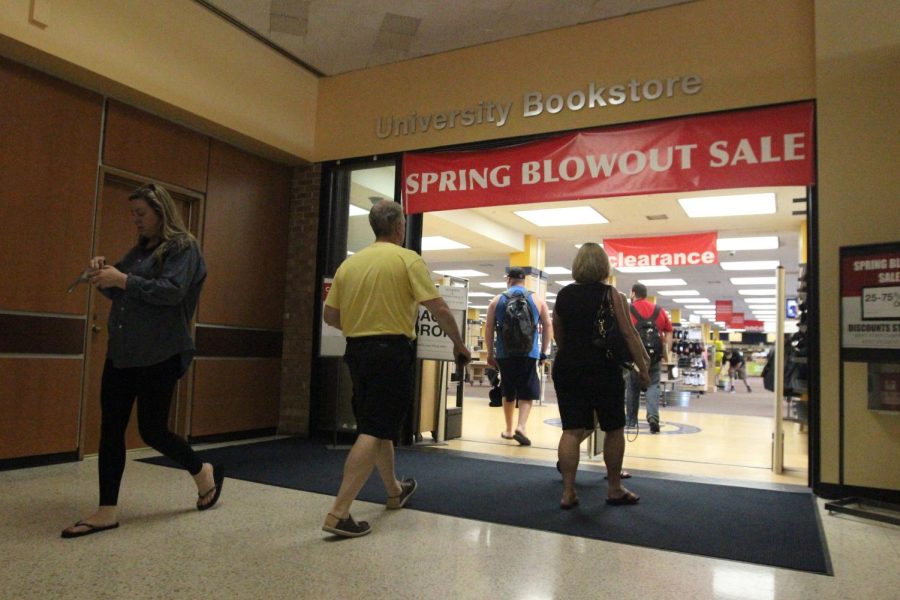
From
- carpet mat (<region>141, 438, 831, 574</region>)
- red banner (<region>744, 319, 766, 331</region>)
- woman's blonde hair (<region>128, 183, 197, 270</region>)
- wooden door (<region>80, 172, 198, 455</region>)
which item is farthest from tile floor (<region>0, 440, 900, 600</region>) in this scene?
red banner (<region>744, 319, 766, 331</region>)

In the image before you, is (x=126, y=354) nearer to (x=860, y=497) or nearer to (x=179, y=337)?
(x=179, y=337)

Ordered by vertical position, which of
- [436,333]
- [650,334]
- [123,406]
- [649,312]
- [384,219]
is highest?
[384,219]

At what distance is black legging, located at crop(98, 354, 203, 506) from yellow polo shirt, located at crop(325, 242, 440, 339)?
31.3 inches

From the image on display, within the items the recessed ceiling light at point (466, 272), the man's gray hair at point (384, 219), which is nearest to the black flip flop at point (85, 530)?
the man's gray hair at point (384, 219)

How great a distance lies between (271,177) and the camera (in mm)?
5863

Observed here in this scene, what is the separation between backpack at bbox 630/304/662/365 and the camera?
686cm

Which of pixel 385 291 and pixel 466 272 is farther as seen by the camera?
pixel 466 272

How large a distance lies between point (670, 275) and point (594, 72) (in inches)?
489

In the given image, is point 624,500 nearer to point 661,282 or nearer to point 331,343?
point 331,343

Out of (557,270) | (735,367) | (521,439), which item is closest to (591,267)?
(521,439)

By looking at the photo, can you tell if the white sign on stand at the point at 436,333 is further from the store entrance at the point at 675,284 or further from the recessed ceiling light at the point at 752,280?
the recessed ceiling light at the point at 752,280

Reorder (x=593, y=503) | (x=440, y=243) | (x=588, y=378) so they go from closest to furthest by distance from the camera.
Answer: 1. (x=588, y=378)
2. (x=593, y=503)
3. (x=440, y=243)

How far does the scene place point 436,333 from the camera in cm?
513

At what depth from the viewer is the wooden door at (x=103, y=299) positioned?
172 inches
